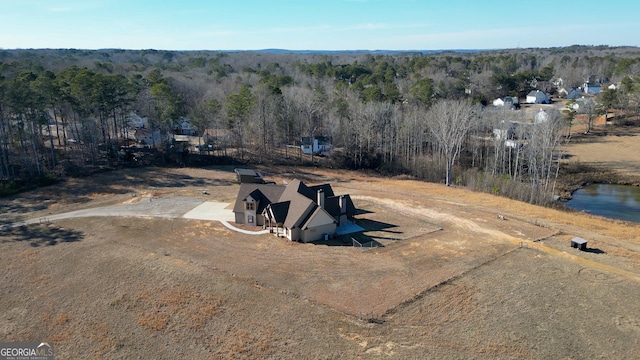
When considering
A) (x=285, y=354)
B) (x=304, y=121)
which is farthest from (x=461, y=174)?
(x=285, y=354)

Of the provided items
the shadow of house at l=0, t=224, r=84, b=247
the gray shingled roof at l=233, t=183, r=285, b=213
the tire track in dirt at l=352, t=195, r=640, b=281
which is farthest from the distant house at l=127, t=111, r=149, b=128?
the tire track in dirt at l=352, t=195, r=640, b=281

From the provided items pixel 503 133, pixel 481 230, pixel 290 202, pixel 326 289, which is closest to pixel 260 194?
pixel 290 202

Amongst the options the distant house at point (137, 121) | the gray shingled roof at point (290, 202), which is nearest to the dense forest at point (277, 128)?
the distant house at point (137, 121)

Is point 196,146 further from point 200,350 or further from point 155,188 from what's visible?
point 200,350

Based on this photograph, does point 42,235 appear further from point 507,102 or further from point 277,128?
point 507,102

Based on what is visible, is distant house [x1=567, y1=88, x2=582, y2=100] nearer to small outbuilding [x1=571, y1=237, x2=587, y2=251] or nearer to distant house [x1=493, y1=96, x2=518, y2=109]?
distant house [x1=493, y1=96, x2=518, y2=109]
